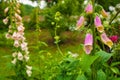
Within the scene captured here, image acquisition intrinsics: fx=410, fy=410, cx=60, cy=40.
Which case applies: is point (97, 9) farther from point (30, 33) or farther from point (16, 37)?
point (30, 33)

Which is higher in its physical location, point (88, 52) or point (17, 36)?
point (88, 52)

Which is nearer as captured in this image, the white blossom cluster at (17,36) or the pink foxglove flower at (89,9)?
the pink foxglove flower at (89,9)

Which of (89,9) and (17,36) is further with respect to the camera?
(17,36)

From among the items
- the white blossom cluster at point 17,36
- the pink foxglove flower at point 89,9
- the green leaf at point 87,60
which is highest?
the pink foxglove flower at point 89,9

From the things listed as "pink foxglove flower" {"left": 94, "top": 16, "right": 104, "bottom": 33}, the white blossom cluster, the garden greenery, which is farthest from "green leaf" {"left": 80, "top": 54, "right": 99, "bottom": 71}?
the white blossom cluster

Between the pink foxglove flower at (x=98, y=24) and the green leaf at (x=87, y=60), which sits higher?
the pink foxglove flower at (x=98, y=24)

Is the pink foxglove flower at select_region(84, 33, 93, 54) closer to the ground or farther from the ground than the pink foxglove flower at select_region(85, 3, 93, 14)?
closer to the ground

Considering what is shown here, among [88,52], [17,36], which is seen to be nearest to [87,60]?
[88,52]

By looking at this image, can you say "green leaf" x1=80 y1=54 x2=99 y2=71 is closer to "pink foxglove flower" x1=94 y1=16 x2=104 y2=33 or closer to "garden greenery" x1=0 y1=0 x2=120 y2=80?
"garden greenery" x1=0 y1=0 x2=120 y2=80

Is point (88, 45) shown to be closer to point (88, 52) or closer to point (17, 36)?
point (88, 52)

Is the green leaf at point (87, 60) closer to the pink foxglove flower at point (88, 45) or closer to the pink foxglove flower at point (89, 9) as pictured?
the pink foxglove flower at point (88, 45)

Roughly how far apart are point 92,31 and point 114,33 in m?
1.67

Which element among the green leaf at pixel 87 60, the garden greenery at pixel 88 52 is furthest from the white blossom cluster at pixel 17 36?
the green leaf at pixel 87 60

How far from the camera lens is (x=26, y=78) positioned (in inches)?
219
